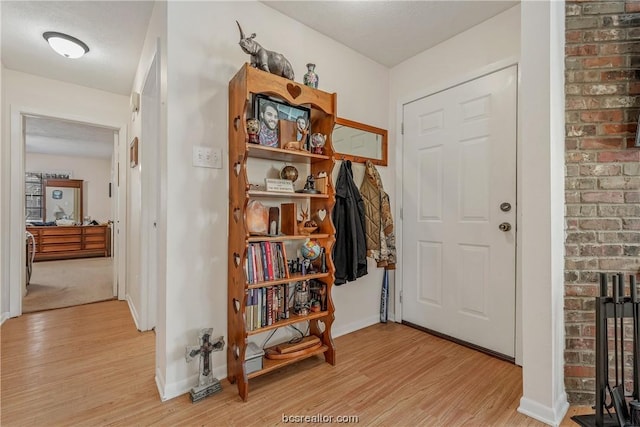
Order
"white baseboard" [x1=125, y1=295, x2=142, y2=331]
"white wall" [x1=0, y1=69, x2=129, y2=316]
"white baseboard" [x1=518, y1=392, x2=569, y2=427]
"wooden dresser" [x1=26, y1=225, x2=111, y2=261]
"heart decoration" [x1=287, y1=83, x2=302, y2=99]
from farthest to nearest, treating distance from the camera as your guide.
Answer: "wooden dresser" [x1=26, y1=225, x2=111, y2=261] → "white wall" [x1=0, y1=69, x2=129, y2=316] → "white baseboard" [x1=125, y1=295, x2=142, y2=331] → "heart decoration" [x1=287, y1=83, x2=302, y2=99] → "white baseboard" [x1=518, y1=392, x2=569, y2=427]

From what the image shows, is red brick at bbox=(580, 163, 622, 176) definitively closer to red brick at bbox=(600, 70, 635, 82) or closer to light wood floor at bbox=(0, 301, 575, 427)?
red brick at bbox=(600, 70, 635, 82)

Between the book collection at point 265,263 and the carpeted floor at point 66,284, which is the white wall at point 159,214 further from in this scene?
the carpeted floor at point 66,284

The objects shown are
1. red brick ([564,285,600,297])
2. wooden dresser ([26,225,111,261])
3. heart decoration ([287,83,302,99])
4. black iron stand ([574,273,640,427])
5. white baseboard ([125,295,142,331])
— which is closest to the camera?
black iron stand ([574,273,640,427])

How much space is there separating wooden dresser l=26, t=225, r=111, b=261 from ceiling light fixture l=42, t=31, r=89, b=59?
Result: 5316 millimetres

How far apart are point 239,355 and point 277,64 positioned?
1.66 m

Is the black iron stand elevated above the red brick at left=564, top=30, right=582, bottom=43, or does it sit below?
below

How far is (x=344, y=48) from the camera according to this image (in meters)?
2.41

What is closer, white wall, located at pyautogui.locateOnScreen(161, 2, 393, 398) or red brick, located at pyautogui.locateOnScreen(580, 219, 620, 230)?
red brick, located at pyautogui.locateOnScreen(580, 219, 620, 230)

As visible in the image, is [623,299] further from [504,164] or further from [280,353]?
[280,353]

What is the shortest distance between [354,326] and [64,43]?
3162 millimetres

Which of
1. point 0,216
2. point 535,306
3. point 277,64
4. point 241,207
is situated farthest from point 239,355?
point 0,216

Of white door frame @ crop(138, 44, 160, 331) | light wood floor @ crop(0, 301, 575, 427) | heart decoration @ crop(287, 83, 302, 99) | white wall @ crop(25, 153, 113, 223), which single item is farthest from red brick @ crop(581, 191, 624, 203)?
white wall @ crop(25, 153, 113, 223)

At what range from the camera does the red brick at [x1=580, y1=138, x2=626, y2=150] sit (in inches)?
57.0

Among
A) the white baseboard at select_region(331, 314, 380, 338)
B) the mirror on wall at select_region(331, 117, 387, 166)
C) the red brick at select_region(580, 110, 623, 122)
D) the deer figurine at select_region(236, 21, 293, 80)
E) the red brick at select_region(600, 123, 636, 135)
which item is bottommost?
the white baseboard at select_region(331, 314, 380, 338)
